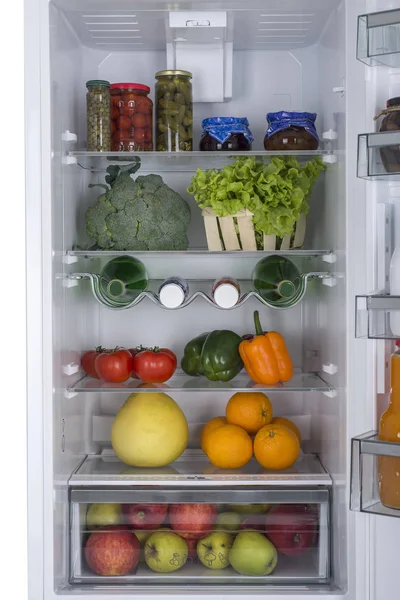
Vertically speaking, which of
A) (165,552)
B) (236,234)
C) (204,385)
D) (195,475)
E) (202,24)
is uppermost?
(202,24)

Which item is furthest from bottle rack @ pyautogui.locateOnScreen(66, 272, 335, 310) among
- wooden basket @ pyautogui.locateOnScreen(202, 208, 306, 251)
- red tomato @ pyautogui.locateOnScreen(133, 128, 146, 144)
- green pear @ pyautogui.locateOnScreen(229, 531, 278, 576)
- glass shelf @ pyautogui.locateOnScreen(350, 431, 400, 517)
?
green pear @ pyautogui.locateOnScreen(229, 531, 278, 576)

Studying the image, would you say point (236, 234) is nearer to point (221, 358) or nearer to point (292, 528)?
point (221, 358)

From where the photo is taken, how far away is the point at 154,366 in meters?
1.88

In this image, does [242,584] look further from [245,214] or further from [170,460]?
[245,214]

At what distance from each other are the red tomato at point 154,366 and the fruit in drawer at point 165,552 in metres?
0.38

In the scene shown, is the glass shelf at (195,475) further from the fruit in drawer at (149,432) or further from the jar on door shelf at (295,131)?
the jar on door shelf at (295,131)

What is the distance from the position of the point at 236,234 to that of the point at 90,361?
50 cm

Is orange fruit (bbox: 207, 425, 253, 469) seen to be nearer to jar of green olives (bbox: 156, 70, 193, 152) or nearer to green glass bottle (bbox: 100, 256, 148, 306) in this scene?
green glass bottle (bbox: 100, 256, 148, 306)

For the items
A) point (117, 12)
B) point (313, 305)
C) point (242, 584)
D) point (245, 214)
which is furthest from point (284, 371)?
point (117, 12)

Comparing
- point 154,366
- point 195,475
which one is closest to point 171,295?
point 154,366

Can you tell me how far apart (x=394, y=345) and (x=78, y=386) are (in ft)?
2.52

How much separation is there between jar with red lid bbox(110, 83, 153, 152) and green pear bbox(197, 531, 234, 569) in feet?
3.17

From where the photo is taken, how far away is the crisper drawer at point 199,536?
1804 mm

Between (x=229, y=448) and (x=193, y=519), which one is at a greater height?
(x=229, y=448)
